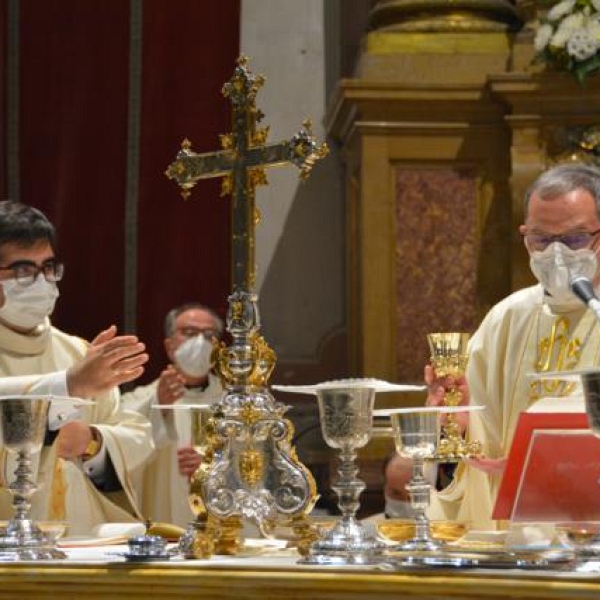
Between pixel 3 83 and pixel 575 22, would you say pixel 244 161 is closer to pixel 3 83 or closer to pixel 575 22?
pixel 575 22

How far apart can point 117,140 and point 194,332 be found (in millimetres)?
1569

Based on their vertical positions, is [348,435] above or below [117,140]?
below

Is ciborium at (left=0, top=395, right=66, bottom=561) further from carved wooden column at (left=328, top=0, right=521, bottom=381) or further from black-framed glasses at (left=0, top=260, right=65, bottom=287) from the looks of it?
carved wooden column at (left=328, top=0, right=521, bottom=381)

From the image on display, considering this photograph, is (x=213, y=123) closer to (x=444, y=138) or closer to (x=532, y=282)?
(x=444, y=138)

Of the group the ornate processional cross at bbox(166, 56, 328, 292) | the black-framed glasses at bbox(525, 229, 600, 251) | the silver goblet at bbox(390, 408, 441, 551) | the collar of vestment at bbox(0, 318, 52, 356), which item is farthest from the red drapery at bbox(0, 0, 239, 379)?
the silver goblet at bbox(390, 408, 441, 551)

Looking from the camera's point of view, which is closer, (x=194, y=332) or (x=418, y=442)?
(x=418, y=442)

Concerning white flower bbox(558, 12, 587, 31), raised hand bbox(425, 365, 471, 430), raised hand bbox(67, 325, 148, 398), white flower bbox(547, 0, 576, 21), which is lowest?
raised hand bbox(425, 365, 471, 430)

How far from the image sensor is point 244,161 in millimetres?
4168

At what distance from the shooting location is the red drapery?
9.09 m

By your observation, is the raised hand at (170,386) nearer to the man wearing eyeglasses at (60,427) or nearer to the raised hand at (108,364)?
the man wearing eyeglasses at (60,427)


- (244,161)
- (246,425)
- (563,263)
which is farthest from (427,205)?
(246,425)

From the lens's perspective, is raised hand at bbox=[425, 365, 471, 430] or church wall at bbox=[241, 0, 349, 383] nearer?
raised hand at bbox=[425, 365, 471, 430]

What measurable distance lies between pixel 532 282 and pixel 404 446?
3.87m

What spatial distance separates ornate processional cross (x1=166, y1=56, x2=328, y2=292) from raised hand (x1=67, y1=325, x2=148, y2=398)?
409 mm
